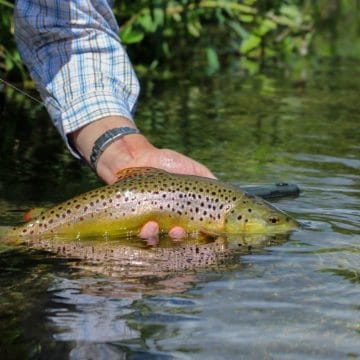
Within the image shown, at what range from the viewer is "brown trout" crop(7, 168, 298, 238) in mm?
3865

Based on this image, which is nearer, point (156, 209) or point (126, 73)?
point (156, 209)

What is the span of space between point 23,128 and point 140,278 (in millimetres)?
3655

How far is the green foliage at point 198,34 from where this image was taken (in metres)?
8.20

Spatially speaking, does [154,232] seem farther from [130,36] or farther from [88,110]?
[130,36]

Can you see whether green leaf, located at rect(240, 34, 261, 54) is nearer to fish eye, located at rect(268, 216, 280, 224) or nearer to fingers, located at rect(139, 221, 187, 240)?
fish eye, located at rect(268, 216, 280, 224)

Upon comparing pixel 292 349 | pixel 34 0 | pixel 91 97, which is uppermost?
pixel 34 0

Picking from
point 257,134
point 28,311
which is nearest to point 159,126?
point 257,134

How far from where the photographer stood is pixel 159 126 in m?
6.80

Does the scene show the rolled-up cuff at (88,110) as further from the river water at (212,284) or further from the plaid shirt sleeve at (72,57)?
the river water at (212,284)

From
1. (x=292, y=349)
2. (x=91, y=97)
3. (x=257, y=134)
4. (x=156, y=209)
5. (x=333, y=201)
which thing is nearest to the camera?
(x=292, y=349)

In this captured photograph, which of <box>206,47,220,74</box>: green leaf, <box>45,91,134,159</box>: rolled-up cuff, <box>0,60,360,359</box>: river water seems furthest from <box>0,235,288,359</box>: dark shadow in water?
<box>206,47,220,74</box>: green leaf

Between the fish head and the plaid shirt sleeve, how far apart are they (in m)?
0.64

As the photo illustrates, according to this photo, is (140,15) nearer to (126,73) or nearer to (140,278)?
(126,73)

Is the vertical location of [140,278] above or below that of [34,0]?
below
